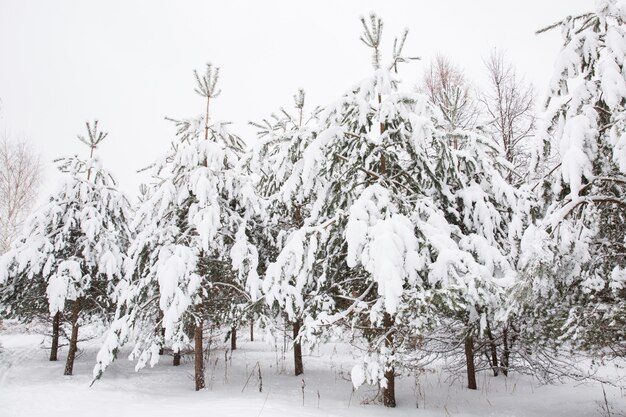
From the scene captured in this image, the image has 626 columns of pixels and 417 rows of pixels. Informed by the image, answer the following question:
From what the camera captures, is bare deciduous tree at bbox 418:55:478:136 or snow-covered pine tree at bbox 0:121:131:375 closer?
snow-covered pine tree at bbox 0:121:131:375

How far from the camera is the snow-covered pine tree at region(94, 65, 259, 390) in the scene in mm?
7633

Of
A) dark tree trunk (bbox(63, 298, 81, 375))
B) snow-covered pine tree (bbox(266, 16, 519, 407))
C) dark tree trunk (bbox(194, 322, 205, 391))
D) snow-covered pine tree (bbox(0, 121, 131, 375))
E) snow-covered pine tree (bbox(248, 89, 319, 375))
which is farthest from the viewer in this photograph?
dark tree trunk (bbox(63, 298, 81, 375))

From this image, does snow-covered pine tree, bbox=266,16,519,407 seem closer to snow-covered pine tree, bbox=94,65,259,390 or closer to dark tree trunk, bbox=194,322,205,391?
snow-covered pine tree, bbox=94,65,259,390

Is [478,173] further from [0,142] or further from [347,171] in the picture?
[0,142]

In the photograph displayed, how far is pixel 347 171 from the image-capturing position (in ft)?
22.2

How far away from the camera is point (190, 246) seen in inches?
323

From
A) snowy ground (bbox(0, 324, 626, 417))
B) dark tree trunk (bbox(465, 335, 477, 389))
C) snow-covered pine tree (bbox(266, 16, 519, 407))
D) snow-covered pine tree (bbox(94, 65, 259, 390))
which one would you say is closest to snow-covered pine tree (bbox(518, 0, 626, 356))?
snow-covered pine tree (bbox(266, 16, 519, 407))

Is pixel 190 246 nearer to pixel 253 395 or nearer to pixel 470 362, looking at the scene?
pixel 253 395

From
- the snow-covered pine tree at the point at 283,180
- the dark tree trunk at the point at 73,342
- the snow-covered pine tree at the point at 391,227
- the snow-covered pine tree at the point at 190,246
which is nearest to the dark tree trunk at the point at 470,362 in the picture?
the snow-covered pine tree at the point at 391,227

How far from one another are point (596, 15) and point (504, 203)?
3687 millimetres

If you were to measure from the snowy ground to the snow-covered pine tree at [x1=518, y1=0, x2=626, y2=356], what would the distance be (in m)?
2.73

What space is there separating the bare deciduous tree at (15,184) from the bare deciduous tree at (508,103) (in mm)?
25019

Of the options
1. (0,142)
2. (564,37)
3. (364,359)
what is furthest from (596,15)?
(0,142)

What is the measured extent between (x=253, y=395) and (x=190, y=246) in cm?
336
